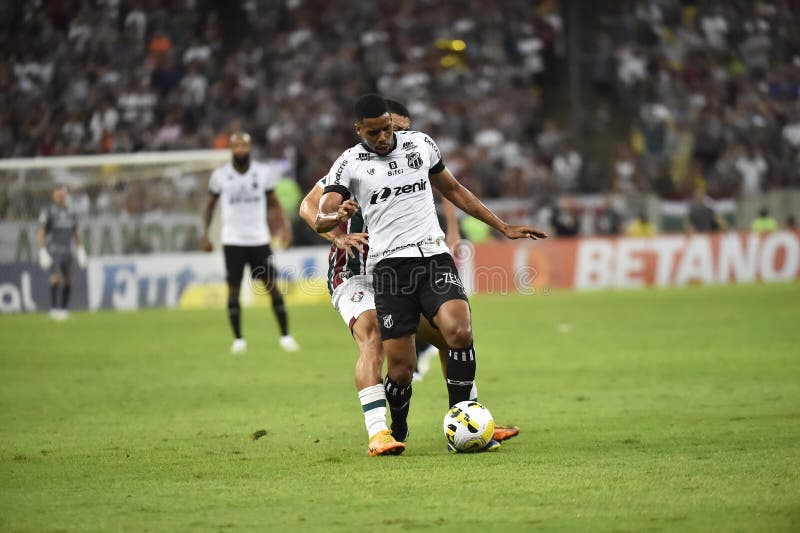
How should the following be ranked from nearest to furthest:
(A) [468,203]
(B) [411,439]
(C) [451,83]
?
(A) [468,203], (B) [411,439], (C) [451,83]

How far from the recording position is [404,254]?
A: 8.59 metres

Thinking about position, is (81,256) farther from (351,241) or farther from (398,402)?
(351,241)

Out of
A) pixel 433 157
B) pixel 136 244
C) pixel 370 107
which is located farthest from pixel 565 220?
pixel 370 107

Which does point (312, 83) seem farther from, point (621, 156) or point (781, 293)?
point (781, 293)

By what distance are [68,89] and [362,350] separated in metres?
22.8

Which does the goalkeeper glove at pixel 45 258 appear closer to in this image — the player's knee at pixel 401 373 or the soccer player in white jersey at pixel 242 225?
the soccer player in white jersey at pixel 242 225

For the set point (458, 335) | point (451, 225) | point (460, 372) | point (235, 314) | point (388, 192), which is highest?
point (388, 192)

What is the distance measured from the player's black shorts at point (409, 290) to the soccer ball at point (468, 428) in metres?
0.65

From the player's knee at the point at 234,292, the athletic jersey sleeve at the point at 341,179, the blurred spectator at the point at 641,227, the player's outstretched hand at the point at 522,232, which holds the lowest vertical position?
the blurred spectator at the point at 641,227

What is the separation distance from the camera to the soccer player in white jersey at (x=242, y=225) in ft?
55.0

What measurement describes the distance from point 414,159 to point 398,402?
5.69 feet

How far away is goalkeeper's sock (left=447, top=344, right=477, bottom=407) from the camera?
8555 millimetres

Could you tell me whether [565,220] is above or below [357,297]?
below

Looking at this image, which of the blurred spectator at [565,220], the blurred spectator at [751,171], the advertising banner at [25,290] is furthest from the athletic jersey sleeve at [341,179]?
the blurred spectator at [751,171]
